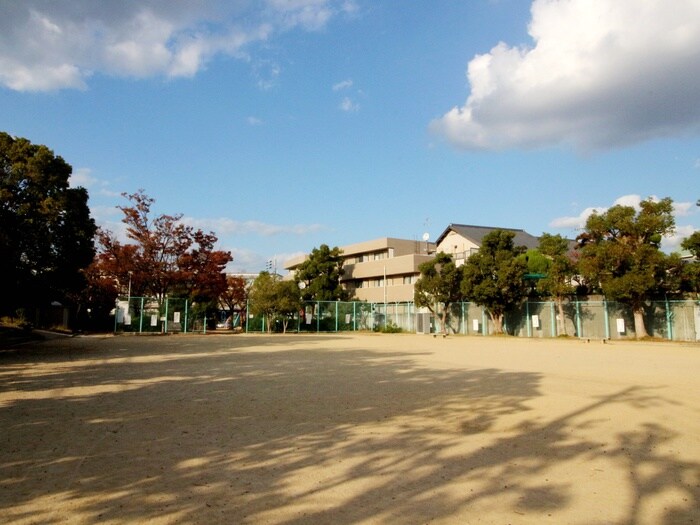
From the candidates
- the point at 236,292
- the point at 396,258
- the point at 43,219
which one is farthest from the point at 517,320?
the point at 43,219

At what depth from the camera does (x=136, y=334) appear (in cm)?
3100

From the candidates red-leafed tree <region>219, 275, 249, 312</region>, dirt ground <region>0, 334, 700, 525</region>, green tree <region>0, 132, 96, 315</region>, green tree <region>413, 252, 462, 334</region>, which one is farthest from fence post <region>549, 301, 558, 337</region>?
red-leafed tree <region>219, 275, 249, 312</region>

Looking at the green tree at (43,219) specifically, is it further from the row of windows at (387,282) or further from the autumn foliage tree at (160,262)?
the row of windows at (387,282)

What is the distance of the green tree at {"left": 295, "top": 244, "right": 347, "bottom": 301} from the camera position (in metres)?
46.6

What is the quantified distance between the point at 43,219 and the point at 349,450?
58.4ft

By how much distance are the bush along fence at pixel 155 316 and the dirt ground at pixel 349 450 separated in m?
21.9

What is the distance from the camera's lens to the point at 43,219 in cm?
1873

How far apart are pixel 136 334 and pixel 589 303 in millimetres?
27050

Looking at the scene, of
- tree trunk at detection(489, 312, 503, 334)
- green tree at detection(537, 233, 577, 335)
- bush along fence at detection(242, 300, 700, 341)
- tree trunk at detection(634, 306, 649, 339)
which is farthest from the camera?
tree trunk at detection(489, 312, 503, 334)

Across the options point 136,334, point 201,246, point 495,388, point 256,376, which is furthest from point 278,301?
point 495,388

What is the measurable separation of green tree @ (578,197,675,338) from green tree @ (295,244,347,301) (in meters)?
24.4

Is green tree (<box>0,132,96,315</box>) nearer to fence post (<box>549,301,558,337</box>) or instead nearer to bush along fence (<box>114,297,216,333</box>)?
bush along fence (<box>114,297,216,333</box>)

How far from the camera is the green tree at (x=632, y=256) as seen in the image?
83.3 ft

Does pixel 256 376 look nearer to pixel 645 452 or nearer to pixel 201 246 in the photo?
pixel 645 452
